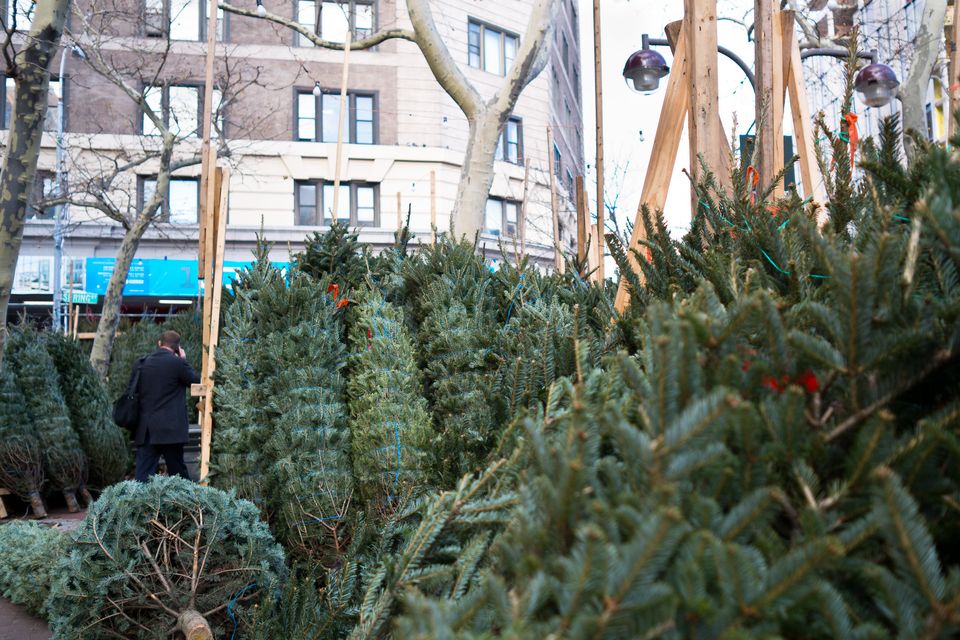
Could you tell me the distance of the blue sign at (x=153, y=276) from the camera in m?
25.6

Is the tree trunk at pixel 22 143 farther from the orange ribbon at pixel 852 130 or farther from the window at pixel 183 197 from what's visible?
the window at pixel 183 197

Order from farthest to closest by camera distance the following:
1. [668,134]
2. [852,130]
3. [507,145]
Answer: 1. [507,145]
2. [668,134]
3. [852,130]

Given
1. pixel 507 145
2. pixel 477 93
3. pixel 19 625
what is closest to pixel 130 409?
pixel 19 625

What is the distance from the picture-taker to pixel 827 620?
0.95m

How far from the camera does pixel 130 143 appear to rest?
26312mm

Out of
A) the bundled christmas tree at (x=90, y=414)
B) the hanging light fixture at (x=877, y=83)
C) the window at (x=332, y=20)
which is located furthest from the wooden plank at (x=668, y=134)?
the window at (x=332, y=20)

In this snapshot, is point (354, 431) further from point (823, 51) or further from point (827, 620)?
point (823, 51)

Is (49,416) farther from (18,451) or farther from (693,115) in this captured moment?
(693,115)

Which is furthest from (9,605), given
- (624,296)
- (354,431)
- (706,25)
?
(706,25)

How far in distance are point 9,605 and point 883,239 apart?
7093mm

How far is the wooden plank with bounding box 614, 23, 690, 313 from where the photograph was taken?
17.1 ft

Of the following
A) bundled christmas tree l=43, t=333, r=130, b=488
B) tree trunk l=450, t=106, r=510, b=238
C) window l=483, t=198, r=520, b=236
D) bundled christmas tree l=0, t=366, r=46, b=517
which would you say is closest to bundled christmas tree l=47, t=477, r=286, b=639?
bundled christmas tree l=0, t=366, r=46, b=517

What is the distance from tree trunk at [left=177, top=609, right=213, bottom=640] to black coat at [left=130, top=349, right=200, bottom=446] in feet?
16.1

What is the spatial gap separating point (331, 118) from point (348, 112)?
83 centimetres
